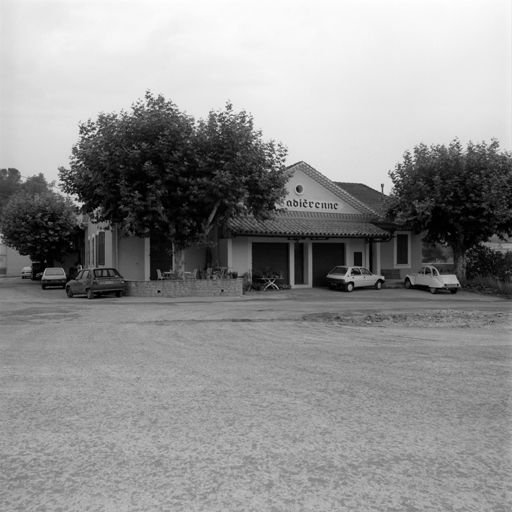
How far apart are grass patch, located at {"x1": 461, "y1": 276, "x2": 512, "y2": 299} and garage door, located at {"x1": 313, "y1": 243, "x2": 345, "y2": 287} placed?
6912 millimetres

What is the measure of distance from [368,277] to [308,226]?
424cm

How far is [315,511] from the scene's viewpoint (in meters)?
3.58

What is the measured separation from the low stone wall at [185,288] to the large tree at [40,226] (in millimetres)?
17845

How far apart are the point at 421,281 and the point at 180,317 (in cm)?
1820

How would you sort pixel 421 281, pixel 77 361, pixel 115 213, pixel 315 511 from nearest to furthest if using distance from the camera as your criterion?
pixel 315 511 → pixel 77 361 → pixel 115 213 → pixel 421 281

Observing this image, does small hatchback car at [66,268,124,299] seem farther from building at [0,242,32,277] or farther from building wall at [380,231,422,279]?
building at [0,242,32,277]

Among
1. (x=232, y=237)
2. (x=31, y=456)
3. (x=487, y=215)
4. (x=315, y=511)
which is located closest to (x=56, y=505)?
(x=31, y=456)

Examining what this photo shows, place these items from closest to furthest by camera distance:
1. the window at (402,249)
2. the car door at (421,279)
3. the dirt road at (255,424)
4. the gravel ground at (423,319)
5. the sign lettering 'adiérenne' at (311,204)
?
the dirt road at (255,424) → the gravel ground at (423,319) → the car door at (421,279) → the sign lettering 'adiérenne' at (311,204) → the window at (402,249)

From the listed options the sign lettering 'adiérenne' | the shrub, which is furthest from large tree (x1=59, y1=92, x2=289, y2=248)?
the shrub

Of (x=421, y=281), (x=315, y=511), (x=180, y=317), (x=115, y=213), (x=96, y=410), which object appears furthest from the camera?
(x=421, y=281)

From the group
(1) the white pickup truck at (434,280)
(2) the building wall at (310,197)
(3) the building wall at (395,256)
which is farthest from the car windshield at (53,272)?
(1) the white pickup truck at (434,280)

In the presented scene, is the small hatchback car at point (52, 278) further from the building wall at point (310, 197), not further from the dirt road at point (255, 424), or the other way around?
the dirt road at point (255, 424)

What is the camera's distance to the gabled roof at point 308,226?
28188 mm

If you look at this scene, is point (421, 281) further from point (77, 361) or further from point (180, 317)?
point (77, 361)
